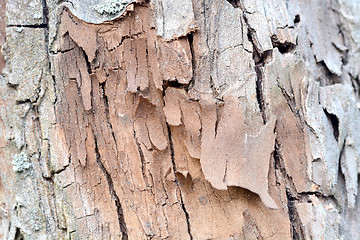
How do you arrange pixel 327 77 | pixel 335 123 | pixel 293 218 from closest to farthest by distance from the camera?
pixel 293 218 < pixel 335 123 < pixel 327 77

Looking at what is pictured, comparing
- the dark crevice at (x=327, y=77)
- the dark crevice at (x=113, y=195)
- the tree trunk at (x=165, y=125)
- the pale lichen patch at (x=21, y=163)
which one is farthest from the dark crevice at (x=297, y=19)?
the pale lichen patch at (x=21, y=163)

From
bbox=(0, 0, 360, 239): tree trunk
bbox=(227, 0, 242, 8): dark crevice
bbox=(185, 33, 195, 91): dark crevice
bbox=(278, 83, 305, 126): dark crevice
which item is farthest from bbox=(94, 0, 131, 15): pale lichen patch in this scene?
bbox=(278, 83, 305, 126): dark crevice

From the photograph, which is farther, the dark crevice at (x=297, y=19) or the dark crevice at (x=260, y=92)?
the dark crevice at (x=297, y=19)

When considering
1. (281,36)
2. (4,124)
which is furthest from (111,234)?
(281,36)

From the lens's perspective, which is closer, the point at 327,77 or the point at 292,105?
the point at 292,105

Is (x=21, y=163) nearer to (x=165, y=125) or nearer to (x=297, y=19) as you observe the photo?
(x=165, y=125)

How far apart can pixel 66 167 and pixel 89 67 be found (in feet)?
1.35

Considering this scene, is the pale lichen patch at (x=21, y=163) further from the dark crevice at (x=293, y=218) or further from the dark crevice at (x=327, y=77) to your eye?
the dark crevice at (x=327, y=77)

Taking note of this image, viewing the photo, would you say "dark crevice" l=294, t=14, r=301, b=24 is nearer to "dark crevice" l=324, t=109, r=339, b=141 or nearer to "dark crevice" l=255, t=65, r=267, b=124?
"dark crevice" l=255, t=65, r=267, b=124

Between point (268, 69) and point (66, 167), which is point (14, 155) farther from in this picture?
point (268, 69)

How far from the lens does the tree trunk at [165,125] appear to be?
1.14m

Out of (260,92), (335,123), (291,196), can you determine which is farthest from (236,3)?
(291,196)

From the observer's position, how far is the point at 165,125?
3.91ft

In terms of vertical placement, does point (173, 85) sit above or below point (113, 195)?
above
